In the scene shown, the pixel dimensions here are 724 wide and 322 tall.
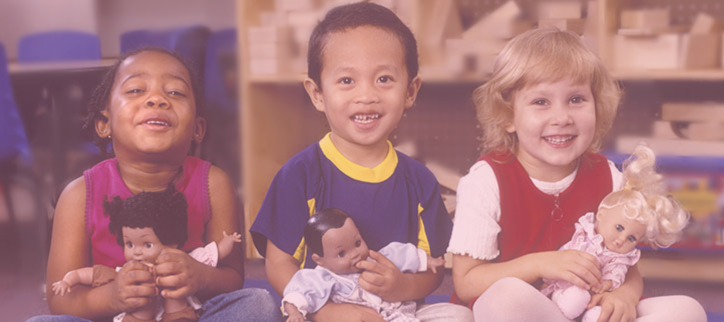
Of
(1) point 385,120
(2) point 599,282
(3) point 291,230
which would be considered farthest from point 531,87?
(3) point 291,230

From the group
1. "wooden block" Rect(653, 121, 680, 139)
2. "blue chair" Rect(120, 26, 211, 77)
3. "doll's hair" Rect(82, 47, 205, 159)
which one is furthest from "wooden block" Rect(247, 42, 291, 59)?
"wooden block" Rect(653, 121, 680, 139)

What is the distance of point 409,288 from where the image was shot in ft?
5.11

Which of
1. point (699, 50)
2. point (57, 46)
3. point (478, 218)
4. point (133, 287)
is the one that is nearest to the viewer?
point (133, 287)

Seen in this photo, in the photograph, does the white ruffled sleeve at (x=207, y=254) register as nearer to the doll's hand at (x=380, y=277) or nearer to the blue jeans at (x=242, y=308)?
the blue jeans at (x=242, y=308)

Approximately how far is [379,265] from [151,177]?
1.72 ft

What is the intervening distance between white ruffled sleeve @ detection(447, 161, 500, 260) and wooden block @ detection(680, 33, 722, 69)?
1.05 meters

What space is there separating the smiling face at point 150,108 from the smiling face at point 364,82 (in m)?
0.31

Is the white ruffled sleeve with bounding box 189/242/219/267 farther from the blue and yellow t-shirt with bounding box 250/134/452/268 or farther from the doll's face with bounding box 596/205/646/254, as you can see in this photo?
the doll's face with bounding box 596/205/646/254

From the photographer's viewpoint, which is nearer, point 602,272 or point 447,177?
point 602,272

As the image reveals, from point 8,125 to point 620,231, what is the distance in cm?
214

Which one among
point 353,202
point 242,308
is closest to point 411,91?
point 353,202

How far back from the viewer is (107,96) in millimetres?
1624

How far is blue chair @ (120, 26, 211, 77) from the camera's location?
1745 mm

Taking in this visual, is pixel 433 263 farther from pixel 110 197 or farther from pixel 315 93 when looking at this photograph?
pixel 110 197
